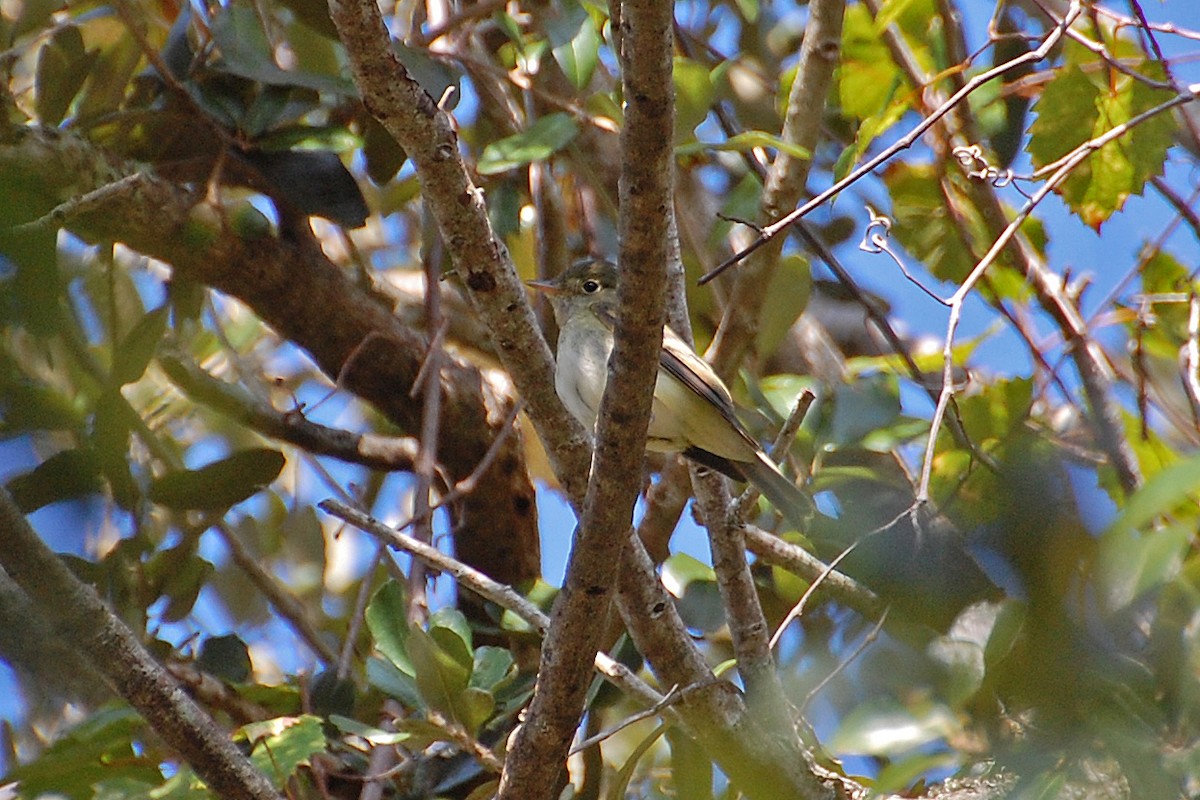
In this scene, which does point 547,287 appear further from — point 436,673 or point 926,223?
point 436,673

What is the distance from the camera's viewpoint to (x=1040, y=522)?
40.2 inches

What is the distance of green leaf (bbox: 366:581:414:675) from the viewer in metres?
3.08

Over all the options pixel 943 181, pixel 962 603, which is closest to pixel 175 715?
pixel 962 603

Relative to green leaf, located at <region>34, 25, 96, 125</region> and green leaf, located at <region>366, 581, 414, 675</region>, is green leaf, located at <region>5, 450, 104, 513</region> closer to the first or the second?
green leaf, located at <region>366, 581, 414, 675</region>

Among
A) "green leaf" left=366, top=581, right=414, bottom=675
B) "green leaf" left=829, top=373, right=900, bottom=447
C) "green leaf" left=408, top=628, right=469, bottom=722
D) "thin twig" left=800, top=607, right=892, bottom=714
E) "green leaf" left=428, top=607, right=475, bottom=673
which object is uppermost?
"green leaf" left=829, top=373, right=900, bottom=447

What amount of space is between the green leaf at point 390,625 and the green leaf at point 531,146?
1.20 m

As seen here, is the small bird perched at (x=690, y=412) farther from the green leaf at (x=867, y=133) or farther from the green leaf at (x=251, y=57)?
the green leaf at (x=251, y=57)

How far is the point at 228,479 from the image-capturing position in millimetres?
3283

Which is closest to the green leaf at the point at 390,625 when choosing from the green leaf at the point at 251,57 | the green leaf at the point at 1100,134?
the green leaf at the point at 251,57

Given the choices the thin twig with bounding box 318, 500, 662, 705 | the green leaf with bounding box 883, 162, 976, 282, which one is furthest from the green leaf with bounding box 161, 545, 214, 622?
the green leaf with bounding box 883, 162, 976, 282

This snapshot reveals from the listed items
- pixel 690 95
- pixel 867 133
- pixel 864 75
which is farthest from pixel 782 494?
pixel 864 75

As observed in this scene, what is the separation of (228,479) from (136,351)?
5.33ft

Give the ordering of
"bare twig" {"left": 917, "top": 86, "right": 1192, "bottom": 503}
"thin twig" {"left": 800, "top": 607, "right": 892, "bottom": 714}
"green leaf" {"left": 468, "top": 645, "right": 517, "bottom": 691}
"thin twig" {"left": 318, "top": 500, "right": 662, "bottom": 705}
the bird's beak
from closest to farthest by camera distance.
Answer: "thin twig" {"left": 800, "top": 607, "right": 892, "bottom": 714}, "bare twig" {"left": 917, "top": 86, "right": 1192, "bottom": 503}, "thin twig" {"left": 318, "top": 500, "right": 662, "bottom": 705}, "green leaf" {"left": 468, "top": 645, "right": 517, "bottom": 691}, the bird's beak

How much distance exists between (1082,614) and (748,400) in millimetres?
3160
